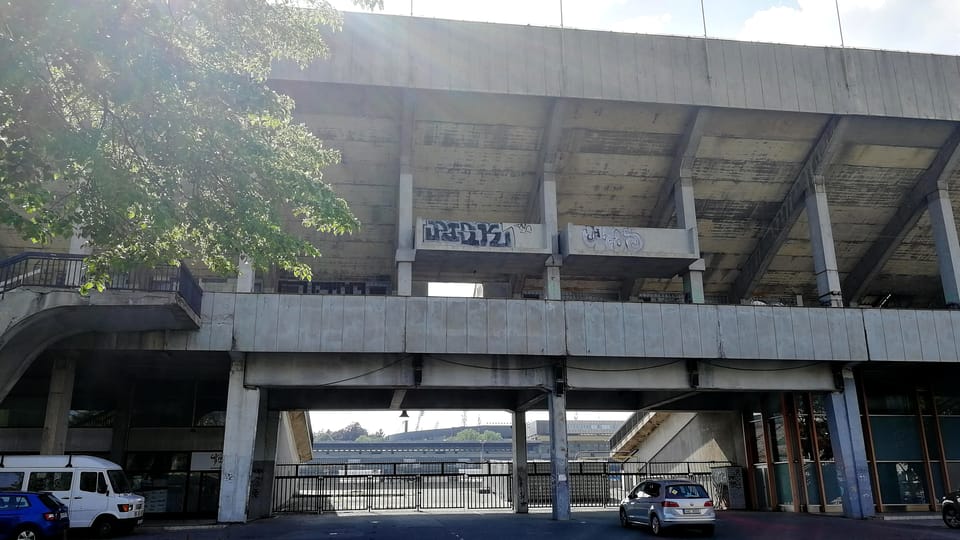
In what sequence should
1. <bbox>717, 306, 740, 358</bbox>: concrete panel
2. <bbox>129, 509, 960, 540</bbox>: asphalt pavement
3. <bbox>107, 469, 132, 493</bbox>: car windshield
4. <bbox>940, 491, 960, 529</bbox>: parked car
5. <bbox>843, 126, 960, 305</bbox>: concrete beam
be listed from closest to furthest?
<bbox>129, 509, 960, 540</bbox>: asphalt pavement
<bbox>107, 469, 132, 493</bbox>: car windshield
<bbox>940, 491, 960, 529</bbox>: parked car
<bbox>717, 306, 740, 358</bbox>: concrete panel
<bbox>843, 126, 960, 305</bbox>: concrete beam

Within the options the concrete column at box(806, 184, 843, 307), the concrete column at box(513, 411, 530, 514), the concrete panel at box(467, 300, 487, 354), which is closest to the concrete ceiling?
the concrete column at box(806, 184, 843, 307)

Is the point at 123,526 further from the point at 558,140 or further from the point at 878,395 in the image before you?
the point at 878,395

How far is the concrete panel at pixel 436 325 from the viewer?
2144cm

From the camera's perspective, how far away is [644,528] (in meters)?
19.4

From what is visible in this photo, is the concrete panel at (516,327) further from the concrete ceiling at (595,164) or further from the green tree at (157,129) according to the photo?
the green tree at (157,129)

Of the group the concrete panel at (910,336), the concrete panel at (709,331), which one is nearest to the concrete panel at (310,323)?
the concrete panel at (709,331)

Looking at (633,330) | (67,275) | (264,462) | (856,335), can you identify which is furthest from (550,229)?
(67,275)

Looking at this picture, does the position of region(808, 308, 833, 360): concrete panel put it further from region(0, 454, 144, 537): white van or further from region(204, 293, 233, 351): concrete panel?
region(0, 454, 144, 537): white van

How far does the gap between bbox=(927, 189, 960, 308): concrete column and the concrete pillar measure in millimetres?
30615

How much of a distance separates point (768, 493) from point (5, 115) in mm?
28398

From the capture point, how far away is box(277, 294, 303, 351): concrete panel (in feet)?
68.4

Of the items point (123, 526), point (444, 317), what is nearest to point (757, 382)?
point (444, 317)

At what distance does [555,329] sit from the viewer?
22.1 meters

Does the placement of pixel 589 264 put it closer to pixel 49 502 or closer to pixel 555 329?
pixel 555 329
